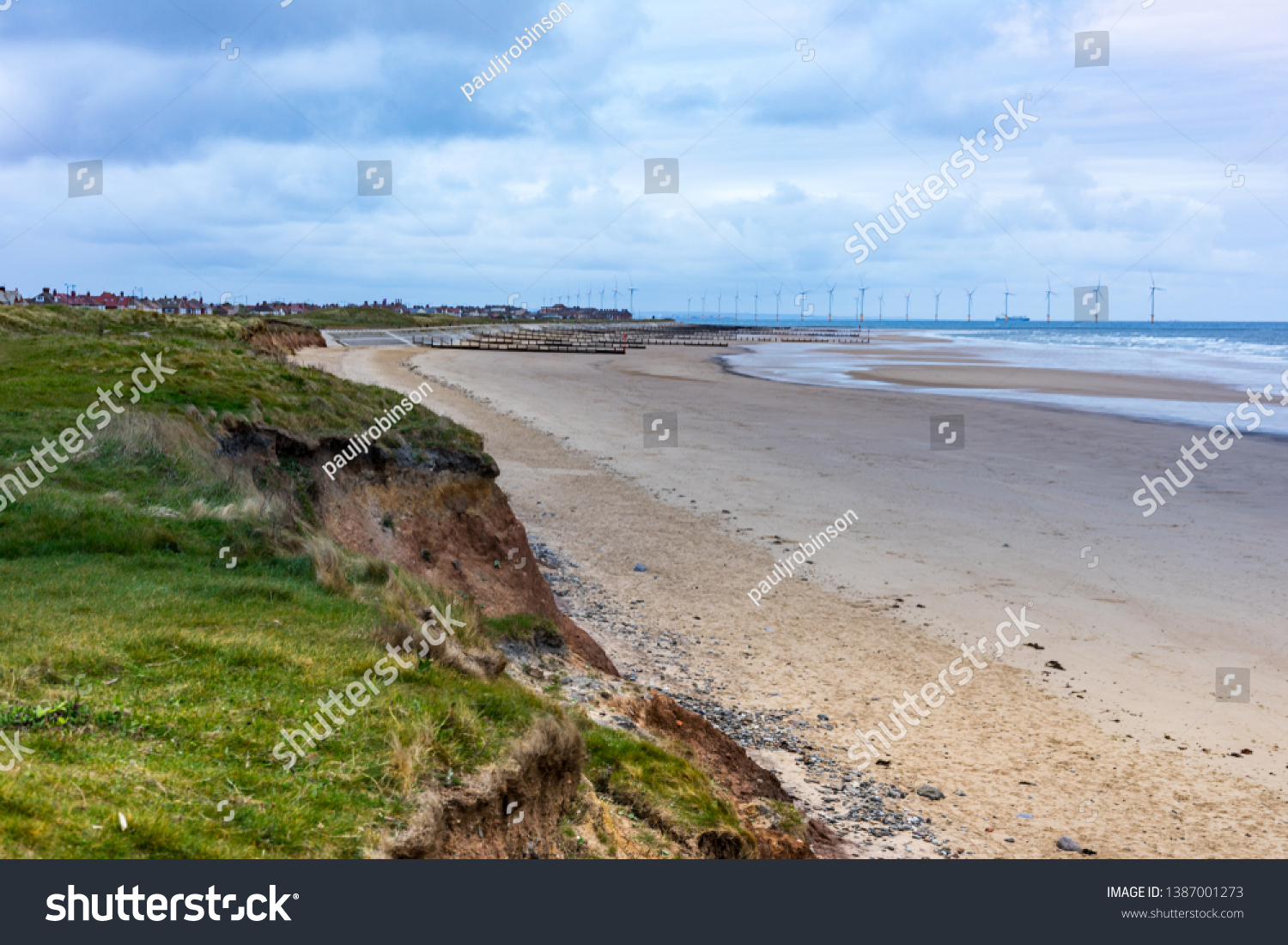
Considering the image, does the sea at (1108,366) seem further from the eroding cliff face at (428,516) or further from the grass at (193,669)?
the grass at (193,669)

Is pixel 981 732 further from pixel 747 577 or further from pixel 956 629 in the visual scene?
pixel 747 577

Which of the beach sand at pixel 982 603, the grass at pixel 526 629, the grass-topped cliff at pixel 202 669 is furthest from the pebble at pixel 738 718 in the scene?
the grass-topped cliff at pixel 202 669

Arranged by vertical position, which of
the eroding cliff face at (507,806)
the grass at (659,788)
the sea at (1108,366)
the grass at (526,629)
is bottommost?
the grass at (659,788)

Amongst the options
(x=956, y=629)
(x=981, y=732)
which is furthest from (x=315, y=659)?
(x=956, y=629)

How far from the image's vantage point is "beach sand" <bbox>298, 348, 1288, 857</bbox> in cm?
922

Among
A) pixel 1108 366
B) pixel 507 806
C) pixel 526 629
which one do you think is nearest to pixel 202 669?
pixel 507 806

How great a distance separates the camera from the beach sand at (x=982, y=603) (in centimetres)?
922

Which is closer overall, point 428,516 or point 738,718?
point 738,718

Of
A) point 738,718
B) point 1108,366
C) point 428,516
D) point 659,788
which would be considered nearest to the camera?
point 659,788

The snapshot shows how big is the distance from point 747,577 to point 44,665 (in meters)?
12.2

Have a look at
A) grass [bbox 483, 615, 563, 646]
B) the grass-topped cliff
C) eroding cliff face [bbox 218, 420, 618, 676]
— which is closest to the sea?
eroding cliff face [bbox 218, 420, 618, 676]

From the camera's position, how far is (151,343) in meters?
18.8

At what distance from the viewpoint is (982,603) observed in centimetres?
1482

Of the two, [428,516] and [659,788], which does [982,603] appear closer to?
[428,516]
